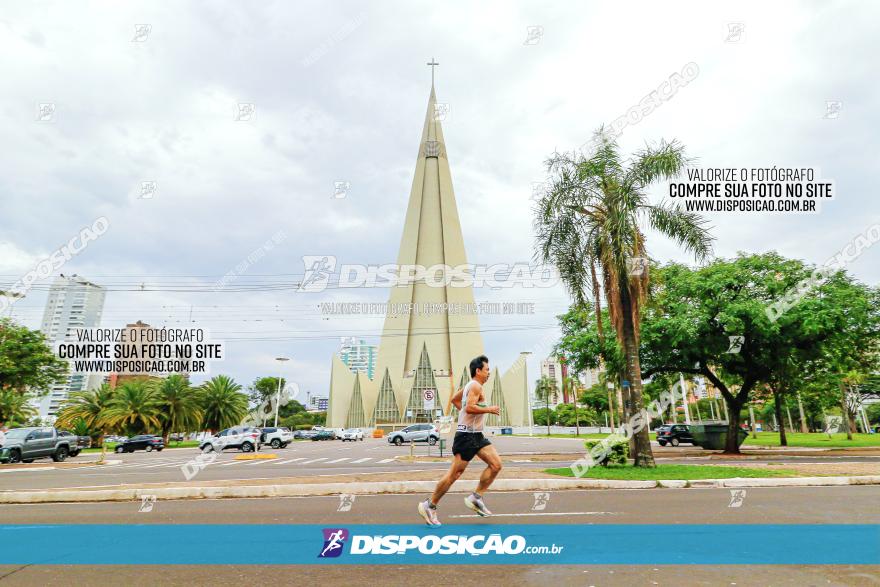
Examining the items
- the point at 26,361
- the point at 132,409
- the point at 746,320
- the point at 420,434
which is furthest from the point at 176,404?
the point at 746,320

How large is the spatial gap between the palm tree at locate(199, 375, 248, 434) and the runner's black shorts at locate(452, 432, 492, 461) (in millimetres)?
55976

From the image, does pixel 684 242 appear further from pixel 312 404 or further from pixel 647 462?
pixel 312 404

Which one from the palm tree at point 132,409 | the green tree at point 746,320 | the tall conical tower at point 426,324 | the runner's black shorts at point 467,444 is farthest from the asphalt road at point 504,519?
the tall conical tower at point 426,324

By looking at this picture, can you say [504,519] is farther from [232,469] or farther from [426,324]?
[426,324]

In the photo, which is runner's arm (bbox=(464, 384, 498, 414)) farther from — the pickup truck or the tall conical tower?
the tall conical tower

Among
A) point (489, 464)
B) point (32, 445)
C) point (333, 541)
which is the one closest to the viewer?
point (333, 541)

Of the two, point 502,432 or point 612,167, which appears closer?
point 612,167

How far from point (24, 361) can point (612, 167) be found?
108 ft

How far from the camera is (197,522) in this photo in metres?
6.84

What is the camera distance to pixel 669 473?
11609 mm

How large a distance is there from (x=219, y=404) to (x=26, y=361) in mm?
27785

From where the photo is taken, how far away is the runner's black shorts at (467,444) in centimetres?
596

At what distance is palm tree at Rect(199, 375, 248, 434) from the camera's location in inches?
2192

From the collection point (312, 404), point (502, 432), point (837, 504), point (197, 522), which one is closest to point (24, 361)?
point (197, 522)
